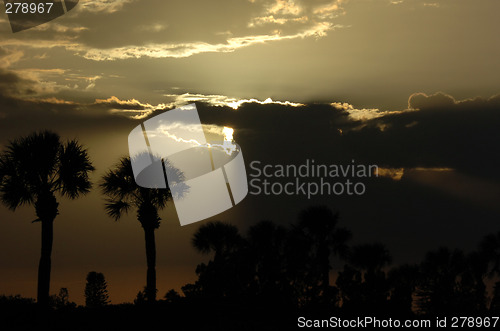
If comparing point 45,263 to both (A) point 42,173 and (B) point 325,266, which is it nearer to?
(A) point 42,173

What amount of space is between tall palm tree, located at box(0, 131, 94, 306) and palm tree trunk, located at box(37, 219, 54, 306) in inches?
2.3

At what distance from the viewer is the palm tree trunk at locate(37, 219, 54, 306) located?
38.7m

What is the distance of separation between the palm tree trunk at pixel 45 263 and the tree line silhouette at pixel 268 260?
0.19 feet

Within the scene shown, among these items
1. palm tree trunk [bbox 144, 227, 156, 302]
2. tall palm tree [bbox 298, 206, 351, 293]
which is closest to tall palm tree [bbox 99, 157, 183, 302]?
palm tree trunk [bbox 144, 227, 156, 302]

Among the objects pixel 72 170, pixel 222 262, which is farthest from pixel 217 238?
pixel 72 170

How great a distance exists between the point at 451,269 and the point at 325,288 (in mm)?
31937

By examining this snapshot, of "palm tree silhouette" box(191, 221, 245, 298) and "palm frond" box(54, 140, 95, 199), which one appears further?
"palm tree silhouette" box(191, 221, 245, 298)

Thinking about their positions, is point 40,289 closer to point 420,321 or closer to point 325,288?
point 420,321

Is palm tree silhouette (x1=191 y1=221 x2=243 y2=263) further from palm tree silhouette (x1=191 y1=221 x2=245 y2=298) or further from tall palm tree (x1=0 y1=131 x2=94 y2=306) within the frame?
tall palm tree (x1=0 y1=131 x2=94 y2=306)

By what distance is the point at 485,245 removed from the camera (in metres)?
78.4

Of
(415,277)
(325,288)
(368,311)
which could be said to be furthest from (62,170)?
(415,277)

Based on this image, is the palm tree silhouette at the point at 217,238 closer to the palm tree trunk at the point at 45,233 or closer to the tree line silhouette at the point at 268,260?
the tree line silhouette at the point at 268,260

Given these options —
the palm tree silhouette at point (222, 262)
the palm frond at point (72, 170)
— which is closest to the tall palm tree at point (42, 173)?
the palm frond at point (72, 170)

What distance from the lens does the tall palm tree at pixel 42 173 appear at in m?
40.4
